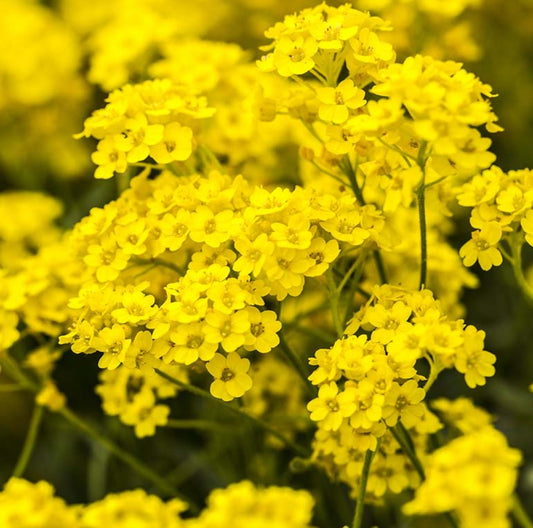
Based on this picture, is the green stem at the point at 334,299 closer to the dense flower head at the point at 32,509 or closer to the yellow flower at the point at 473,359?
the yellow flower at the point at 473,359

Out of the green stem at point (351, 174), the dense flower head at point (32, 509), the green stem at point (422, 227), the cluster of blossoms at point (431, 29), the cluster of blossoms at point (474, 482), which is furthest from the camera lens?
the cluster of blossoms at point (431, 29)

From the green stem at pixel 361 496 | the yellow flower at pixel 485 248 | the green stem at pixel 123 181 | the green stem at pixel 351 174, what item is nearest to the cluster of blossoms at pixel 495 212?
the yellow flower at pixel 485 248

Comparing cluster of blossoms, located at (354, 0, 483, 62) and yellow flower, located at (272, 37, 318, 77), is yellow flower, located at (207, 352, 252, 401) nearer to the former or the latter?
yellow flower, located at (272, 37, 318, 77)

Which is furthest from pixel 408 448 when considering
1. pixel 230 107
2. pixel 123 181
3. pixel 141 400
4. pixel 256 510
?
pixel 123 181

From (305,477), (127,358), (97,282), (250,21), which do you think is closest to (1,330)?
(97,282)

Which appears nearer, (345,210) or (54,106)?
(345,210)

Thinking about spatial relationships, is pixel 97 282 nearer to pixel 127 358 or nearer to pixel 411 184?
pixel 127 358
